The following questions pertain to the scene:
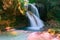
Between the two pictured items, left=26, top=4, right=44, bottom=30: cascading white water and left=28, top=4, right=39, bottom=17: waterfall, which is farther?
left=28, top=4, right=39, bottom=17: waterfall

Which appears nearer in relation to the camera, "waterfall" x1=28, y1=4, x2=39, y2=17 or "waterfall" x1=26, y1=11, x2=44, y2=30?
"waterfall" x1=26, y1=11, x2=44, y2=30

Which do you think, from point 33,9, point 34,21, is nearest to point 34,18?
point 34,21

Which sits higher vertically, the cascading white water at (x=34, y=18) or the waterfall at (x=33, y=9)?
the waterfall at (x=33, y=9)

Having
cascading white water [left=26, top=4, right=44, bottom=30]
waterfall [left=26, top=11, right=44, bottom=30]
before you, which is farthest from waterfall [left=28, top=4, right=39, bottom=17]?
waterfall [left=26, top=11, right=44, bottom=30]

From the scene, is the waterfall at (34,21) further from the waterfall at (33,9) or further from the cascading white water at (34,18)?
the waterfall at (33,9)

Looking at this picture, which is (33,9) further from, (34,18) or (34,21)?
(34,21)

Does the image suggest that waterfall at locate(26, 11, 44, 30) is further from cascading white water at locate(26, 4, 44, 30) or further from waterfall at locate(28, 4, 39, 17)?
waterfall at locate(28, 4, 39, 17)

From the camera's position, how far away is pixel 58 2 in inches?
765

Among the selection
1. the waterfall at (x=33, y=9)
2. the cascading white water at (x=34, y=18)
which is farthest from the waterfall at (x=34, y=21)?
the waterfall at (x=33, y=9)

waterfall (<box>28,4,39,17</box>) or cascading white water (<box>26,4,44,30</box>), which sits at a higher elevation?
waterfall (<box>28,4,39,17</box>)

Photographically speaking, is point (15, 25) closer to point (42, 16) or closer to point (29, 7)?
point (29, 7)

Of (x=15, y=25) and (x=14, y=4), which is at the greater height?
(x=14, y=4)

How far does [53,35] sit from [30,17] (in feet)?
18.6

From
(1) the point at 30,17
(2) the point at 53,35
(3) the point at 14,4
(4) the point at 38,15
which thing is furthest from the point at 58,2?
(2) the point at 53,35
